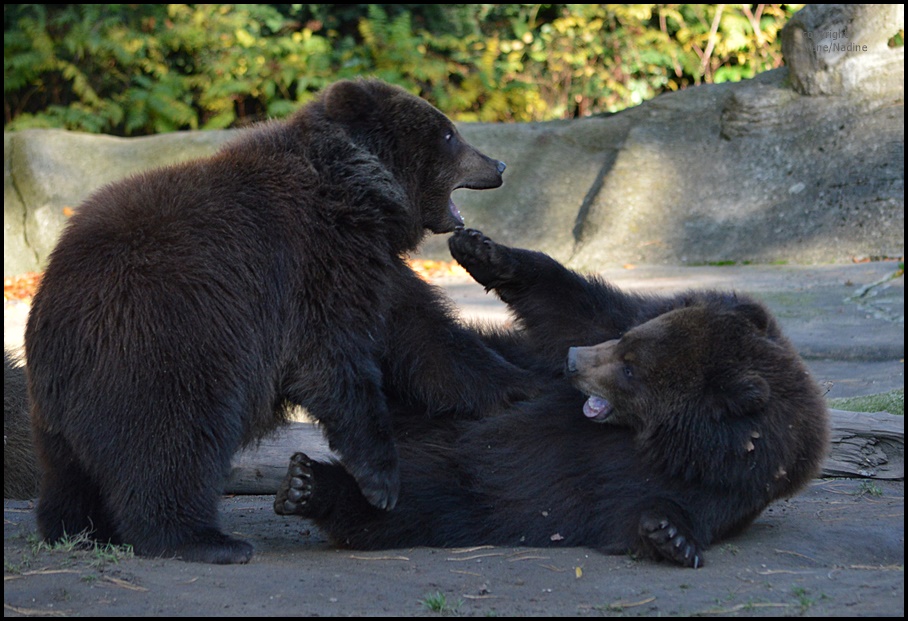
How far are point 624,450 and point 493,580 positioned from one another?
109 centimetres

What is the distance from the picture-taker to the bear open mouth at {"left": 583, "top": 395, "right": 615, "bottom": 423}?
4.72 metres

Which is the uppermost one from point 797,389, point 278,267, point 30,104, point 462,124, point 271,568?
point 278,267

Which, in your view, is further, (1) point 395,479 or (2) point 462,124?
(2) point 462,124

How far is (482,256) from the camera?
536cm

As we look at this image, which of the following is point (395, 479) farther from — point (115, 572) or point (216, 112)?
point (216, 112)

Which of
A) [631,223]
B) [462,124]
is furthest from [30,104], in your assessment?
[631,223]

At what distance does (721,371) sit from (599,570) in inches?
40.7

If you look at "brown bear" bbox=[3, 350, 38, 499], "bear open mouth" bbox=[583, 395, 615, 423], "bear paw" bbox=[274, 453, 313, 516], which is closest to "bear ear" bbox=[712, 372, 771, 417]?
"bear open mouth" bbox=[583, 395, 615, 423]

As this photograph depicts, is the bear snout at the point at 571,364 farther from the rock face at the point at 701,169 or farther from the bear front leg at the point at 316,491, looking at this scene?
the rock face at the point at 701,169

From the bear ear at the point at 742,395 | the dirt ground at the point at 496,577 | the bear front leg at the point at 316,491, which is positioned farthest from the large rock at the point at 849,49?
the bear front leg at the point at 316,491

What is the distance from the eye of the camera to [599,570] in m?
4.03

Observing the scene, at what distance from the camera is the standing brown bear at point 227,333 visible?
4160 millimetres

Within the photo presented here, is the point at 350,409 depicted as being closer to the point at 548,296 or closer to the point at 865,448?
the point at 548,296

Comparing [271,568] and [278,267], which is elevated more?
[278,267]
